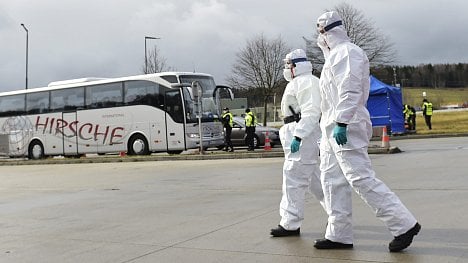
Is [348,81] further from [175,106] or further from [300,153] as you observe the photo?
[175,106]

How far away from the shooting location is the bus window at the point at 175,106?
2211 cm

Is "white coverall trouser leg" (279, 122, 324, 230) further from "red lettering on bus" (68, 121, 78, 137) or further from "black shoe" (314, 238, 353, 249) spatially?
"red lettering on bus" (68, 121, 78, 137)

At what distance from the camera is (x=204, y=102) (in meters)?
22.4

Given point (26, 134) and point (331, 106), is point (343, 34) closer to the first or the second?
point (331, 106)

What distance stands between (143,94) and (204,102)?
8.96 feet

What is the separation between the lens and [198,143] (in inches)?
861

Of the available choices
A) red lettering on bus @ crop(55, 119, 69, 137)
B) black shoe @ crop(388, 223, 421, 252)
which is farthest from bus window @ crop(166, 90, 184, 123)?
black shoe @ crop(388, 223, 421, 252)

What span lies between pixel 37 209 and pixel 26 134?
19588 mm

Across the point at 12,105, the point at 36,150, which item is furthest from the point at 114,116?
the point at 12,105

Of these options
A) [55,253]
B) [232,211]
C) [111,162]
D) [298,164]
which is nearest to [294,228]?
[298,164]

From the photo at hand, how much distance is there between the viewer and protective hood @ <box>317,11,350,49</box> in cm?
480

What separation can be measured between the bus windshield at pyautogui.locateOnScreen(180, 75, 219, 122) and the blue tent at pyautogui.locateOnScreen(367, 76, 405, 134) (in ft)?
28.9

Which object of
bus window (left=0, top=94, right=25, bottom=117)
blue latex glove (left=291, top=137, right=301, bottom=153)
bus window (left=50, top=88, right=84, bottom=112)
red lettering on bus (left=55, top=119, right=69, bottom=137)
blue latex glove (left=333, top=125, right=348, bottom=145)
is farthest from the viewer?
bus window (left=0, top=94, right=25, bottom=117)

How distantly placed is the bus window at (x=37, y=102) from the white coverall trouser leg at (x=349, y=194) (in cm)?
2373
